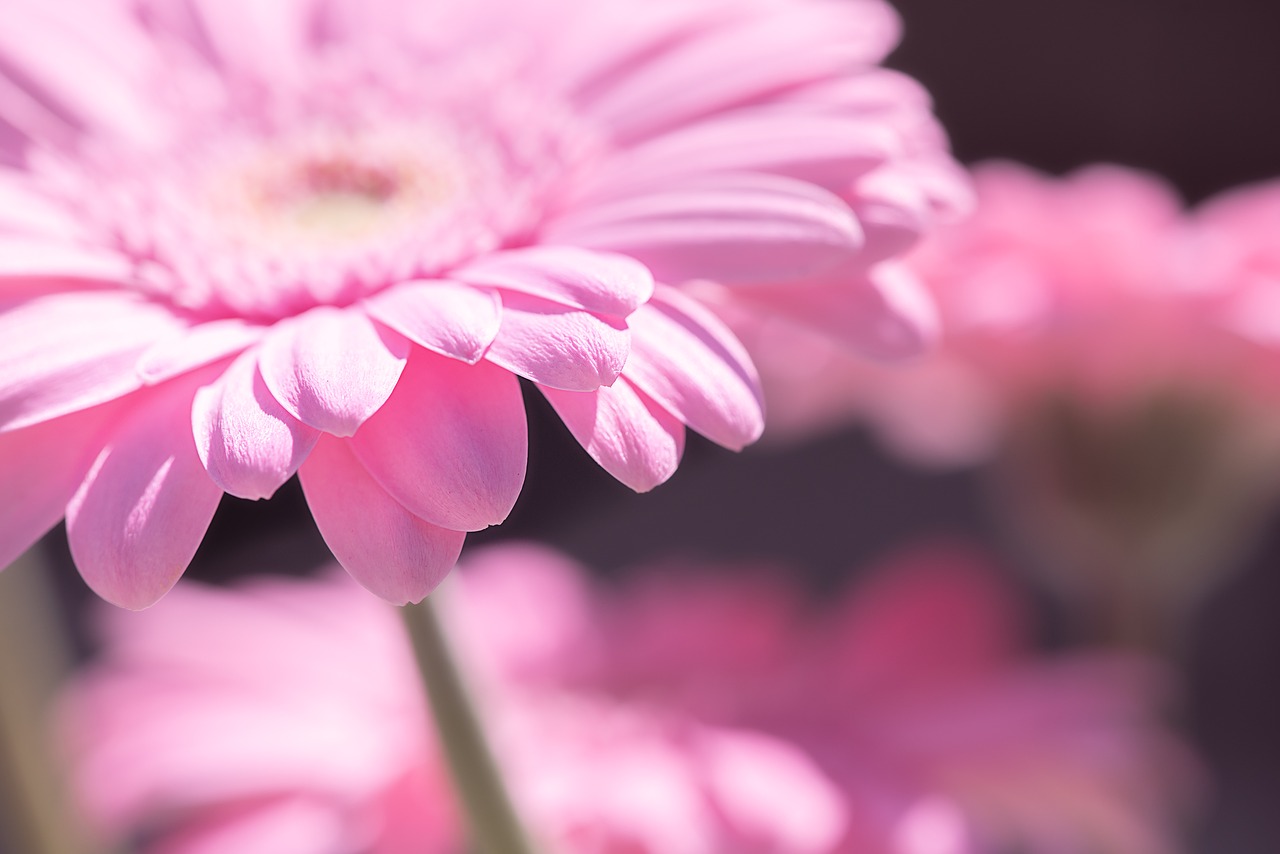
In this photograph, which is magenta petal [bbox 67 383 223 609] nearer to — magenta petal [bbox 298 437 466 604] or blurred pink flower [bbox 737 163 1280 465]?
magenta petal [bbox 298 437 466 604]

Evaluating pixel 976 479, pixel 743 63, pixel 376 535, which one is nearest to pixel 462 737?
pixel 376 535

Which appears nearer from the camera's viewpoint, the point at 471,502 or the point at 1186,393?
the point at 471,502

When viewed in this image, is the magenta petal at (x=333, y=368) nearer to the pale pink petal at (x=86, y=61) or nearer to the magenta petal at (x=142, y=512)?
the magenta petal at (x=142, y=512)

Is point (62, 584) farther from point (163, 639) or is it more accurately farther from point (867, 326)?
point (867, 326)

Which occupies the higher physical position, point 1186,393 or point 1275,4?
point 1275,4

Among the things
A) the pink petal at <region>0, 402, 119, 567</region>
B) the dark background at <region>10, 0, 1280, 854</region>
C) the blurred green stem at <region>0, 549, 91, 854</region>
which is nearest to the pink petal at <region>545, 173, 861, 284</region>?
the pink petal at <region>0, 402, 119, 567</region>

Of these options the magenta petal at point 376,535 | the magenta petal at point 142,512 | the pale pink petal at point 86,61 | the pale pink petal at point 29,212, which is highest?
the pale pink petal at point 86,61

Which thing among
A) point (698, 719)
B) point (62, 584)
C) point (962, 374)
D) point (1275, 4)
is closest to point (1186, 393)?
point (962, 374)

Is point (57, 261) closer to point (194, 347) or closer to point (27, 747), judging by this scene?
point (194, 347)

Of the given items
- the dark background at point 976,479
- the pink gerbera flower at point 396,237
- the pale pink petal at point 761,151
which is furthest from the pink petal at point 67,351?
the dark background at point 976,479
